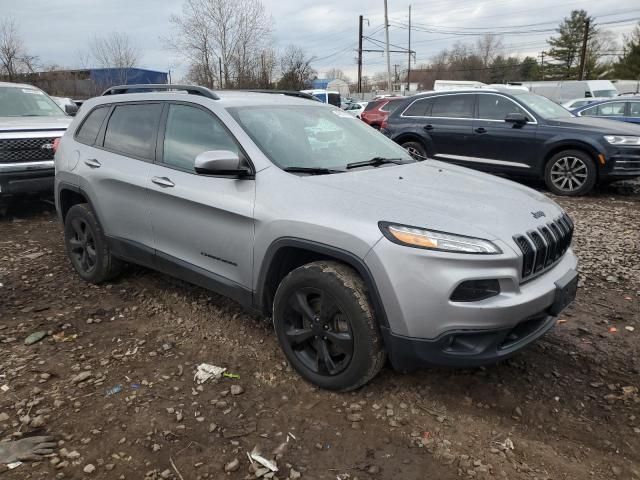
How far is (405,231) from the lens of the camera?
246cm

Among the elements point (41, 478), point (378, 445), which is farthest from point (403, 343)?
point (41, 478)

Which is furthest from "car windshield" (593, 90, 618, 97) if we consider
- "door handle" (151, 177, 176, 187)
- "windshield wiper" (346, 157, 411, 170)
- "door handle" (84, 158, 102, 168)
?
"door handle" (151, 177, 176, 187)

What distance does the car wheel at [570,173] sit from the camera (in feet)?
25.1

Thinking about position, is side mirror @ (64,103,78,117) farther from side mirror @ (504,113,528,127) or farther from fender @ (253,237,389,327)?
side mirror @ (504,113,528,127)

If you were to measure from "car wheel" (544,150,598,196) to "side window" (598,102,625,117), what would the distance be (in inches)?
212

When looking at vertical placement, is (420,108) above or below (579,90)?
below

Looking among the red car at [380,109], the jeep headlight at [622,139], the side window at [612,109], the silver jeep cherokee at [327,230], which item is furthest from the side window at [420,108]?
the red car at [380,109]

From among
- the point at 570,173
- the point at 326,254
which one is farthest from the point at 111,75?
the point at 326,254

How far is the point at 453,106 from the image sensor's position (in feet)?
29.8

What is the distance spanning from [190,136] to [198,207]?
0.57m

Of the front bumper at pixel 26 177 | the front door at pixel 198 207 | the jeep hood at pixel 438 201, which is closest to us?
the jeep hood at pixel 438 201

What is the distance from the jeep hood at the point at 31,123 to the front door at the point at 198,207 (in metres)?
4.26

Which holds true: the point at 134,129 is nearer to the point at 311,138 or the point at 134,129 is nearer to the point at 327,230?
the point at 311,138

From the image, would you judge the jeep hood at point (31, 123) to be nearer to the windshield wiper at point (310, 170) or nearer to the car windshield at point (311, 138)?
the car windshield at point (311, 138)
